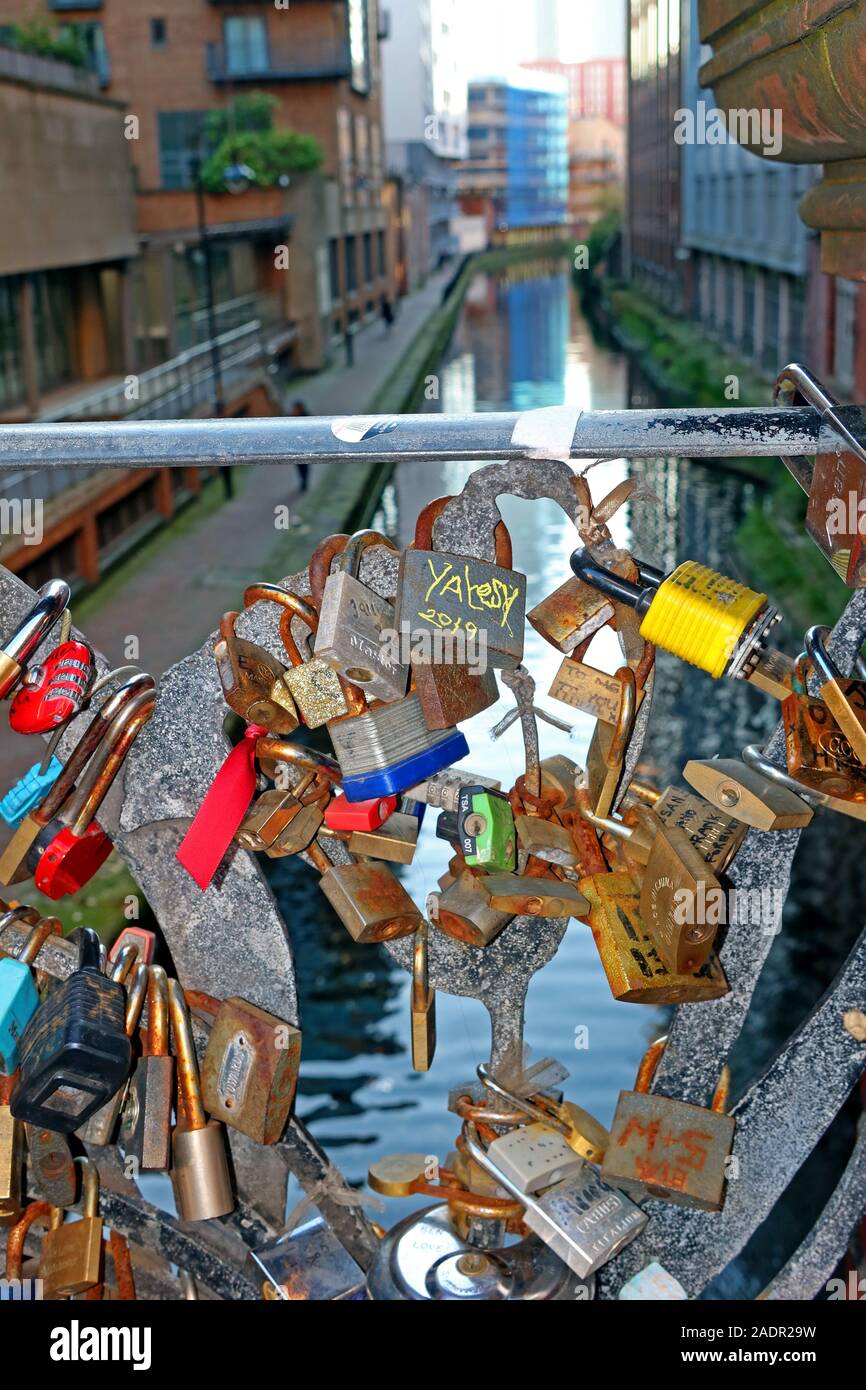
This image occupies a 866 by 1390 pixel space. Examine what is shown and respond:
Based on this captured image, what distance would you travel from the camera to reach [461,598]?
58.9 inches

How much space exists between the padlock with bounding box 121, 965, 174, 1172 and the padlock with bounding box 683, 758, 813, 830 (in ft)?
2.28

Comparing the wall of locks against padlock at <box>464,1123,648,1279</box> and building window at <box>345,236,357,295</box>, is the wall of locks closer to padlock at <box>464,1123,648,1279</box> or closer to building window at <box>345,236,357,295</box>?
padlock at <box>464,1123,648,1279</box>

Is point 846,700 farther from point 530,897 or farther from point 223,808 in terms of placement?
point 223,808

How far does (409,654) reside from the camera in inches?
60.3

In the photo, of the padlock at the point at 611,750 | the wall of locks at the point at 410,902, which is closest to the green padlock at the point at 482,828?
the wall of locks at the point at 410,902

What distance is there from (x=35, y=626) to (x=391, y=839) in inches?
18.2

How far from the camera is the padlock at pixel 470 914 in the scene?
162 cm

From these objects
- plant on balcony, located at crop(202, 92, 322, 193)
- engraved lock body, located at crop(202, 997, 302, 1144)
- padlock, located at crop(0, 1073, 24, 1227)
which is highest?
plant on balcony, located at crop(202, 92, 322, 193)

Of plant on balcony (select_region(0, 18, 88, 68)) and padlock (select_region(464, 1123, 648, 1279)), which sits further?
plant on balcony (select_region(0, 18, 88, 68))

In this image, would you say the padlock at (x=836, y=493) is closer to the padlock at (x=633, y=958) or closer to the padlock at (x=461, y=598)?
the padlock at (x=461, y=598)

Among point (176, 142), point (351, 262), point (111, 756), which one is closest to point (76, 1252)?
point (111, 756)

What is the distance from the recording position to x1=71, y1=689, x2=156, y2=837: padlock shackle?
5.39 ft

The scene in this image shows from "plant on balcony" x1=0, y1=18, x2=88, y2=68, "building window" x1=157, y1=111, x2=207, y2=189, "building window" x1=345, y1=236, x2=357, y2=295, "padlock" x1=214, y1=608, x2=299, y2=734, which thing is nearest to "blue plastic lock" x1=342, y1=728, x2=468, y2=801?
"padlock" x1=214, y1=608, x2=299, y2=734
